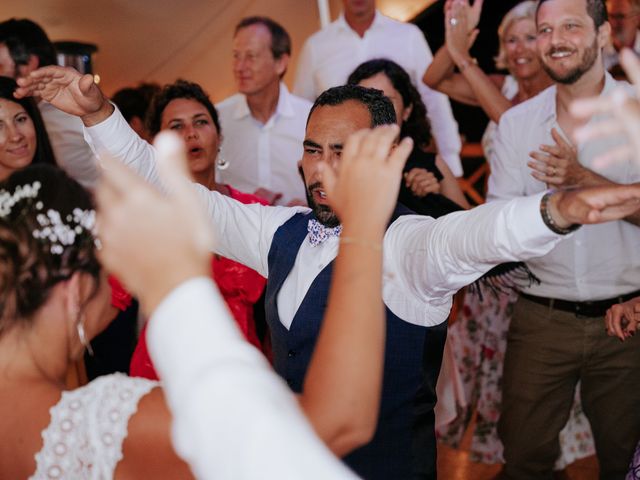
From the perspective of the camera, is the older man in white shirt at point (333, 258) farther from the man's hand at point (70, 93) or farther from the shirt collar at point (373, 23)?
the shirt collar at point (373, 23)

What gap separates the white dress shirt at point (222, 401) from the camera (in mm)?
780

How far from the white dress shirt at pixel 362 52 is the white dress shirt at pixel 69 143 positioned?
1247 millimetres

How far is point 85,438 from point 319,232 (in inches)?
32.3

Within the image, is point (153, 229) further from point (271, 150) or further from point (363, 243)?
point (271, 150)

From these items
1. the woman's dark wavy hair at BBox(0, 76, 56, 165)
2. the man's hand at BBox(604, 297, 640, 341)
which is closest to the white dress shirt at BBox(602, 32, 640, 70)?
the man's hand at BBox(604, 297, 640, 341)

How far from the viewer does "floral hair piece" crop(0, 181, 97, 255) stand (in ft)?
4.03

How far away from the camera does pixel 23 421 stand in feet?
4.02

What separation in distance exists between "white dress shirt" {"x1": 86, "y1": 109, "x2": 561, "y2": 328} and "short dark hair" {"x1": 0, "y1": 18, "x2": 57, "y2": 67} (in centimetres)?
146

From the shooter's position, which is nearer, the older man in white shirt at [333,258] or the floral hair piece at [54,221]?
the floral hair piece at [54,221]

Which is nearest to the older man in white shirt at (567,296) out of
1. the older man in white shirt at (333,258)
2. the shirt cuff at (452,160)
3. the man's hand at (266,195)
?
the older man in white shirt at (333,258)

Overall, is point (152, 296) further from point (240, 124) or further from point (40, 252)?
point (240, 124)

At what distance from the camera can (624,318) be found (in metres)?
2.24

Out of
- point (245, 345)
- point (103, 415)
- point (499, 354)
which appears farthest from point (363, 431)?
point (499, 354)

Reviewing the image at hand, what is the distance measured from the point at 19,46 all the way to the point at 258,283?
1.48m
